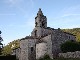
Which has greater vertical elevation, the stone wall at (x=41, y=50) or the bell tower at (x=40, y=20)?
the bell tower at (x=40, y=20)

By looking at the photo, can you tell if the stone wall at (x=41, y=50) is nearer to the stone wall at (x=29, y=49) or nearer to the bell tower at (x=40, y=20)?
the stone wall at (x=29, y=49)

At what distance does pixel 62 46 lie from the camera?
154 feet

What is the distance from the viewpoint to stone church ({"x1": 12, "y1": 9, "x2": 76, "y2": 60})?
48281mm

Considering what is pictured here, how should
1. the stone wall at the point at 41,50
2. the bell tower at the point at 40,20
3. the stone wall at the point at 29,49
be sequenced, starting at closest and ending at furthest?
the stone wall at the point at 41,50 → the stone wall at the point at 29,49 → the bell tower at the point at 40,20

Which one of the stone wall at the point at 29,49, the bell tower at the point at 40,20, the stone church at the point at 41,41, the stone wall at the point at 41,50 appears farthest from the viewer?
the bell tower at the point at 40,20

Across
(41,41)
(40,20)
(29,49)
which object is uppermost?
(40,20)

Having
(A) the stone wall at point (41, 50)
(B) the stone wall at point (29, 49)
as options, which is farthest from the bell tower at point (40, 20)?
(A) the stone wall at point (41, 50)

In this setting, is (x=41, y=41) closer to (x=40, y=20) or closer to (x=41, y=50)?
(x=41, y=50)

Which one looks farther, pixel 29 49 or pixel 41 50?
pixel 29 49

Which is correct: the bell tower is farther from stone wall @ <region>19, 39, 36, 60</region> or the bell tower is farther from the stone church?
stone wall @ <region>19, 39, 36, 60</region>

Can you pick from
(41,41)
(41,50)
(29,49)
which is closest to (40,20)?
(41,41)

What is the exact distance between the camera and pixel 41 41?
52094 mm

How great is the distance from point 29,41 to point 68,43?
1026 centimetres

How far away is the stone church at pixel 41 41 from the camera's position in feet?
158
